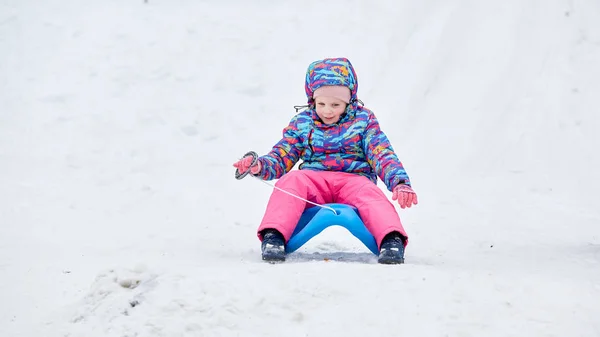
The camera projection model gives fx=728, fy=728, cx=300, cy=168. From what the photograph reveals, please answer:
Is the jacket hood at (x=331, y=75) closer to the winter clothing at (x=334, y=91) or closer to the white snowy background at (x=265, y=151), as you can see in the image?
the winter clothing at (x=334, y=91)

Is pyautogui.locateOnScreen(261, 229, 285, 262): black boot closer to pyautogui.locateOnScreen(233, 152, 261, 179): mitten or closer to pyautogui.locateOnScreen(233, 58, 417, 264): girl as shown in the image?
pyautogui.locateOnScreen(233, 58, 417, 264): girl

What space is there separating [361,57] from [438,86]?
103 centimetres

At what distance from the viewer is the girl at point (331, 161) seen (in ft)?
13.9

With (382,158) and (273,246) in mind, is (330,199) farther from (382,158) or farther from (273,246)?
(273,246)

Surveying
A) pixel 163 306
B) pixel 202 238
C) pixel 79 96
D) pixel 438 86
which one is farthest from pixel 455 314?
pixel 79 96

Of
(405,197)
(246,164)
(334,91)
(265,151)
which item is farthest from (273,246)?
(265,151)

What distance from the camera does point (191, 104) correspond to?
7.94m

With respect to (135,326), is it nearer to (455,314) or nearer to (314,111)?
(455,314)

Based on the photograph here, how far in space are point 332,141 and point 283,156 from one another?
13.3 inches

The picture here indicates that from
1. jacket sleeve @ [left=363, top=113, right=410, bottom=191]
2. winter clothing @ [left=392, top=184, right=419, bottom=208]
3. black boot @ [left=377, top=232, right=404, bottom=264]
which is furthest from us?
jacket sleeve @ [left=363, top=113, right=410, bottom=191]

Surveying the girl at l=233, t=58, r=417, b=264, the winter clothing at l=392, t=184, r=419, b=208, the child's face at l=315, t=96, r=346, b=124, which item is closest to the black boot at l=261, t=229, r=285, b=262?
the girl at l=233, t=58, r=417, b=264

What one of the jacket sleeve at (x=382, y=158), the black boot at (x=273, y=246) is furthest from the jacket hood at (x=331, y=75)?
the black boot at (x=273, y=246)

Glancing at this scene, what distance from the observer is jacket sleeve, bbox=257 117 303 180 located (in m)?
4.58

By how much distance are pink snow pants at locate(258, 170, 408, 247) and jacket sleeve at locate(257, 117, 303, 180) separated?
0.43 ft
